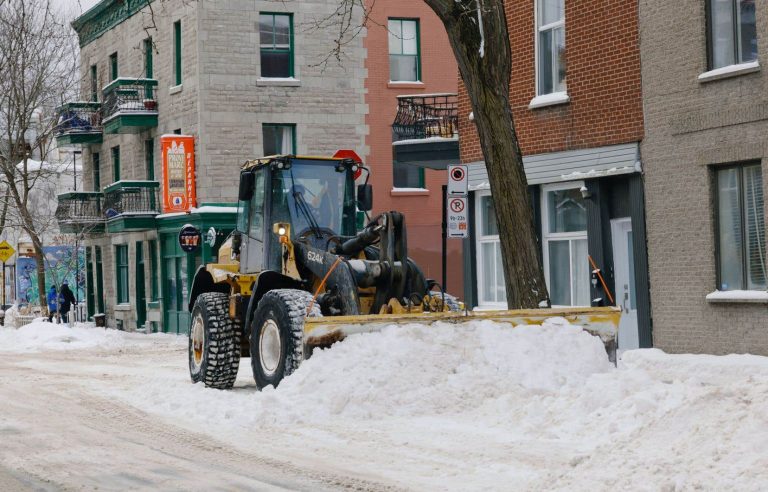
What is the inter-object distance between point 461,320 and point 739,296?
22.5 ft

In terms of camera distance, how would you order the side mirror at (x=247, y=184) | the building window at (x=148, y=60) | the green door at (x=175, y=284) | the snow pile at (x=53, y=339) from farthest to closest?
the building window at (x=148, y=60), the green door at (x=175, y=284), the snow pile at (x=53, y=339), the side mirror at (x=247, y=184)

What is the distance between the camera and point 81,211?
1683 inches

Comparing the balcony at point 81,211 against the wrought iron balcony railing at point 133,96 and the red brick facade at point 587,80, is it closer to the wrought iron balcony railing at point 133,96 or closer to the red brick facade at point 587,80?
the wrought iron balcony railing at point 133,96

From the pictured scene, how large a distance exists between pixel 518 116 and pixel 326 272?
9.14m

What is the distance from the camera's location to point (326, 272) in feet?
49.6

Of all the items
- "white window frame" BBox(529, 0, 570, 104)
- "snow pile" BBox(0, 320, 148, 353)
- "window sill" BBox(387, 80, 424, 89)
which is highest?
"window sill" BBox(387, 80, 424, 89)

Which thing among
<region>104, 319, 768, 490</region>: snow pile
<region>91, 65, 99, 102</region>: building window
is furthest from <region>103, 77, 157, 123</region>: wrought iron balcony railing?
<region>104, 319, 768, 490</region>: snow pile

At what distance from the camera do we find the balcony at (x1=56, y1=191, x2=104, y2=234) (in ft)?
138

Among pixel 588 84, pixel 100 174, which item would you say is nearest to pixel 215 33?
pixel 100 174

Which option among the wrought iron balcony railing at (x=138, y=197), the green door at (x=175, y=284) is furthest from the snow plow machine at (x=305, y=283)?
the wrought iron balcony railing at (x=138, y=197)

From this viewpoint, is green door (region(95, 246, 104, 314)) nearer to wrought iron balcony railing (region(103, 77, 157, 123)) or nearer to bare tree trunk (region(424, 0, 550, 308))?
wrought iron balcony railing (region(103, 77, 157, 123))

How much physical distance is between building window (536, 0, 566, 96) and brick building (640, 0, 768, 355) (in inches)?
81.8

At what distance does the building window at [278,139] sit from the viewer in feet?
117

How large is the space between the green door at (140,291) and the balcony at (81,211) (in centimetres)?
192
